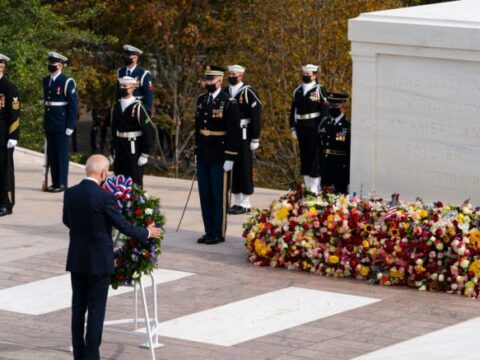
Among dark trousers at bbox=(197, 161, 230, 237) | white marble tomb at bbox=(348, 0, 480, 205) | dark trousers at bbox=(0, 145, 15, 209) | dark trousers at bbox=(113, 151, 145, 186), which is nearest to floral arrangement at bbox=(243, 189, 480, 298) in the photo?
white marble tomb at bbox=(348, 0, 480, 205)

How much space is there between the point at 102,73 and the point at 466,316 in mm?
19921

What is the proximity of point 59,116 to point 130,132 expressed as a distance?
239cm

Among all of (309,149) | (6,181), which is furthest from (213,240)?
(309,149)

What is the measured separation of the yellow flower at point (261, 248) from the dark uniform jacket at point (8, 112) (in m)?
3.86

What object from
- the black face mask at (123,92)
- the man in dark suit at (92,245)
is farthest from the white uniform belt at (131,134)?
the man in dark suit at (92,245)

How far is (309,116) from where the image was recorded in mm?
17359

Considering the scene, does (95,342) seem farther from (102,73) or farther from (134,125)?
(102,73)

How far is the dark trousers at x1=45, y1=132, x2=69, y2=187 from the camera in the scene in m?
17.9

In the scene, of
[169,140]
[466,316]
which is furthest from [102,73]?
[466,316]

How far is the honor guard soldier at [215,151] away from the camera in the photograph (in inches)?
582

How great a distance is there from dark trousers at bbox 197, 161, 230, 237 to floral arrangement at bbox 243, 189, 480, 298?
703 mm

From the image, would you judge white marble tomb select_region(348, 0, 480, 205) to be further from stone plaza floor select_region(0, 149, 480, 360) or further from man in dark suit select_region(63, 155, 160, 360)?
man in dark suit select_region(63, 155, 160, 360)

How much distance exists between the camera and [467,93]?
44.0 ft

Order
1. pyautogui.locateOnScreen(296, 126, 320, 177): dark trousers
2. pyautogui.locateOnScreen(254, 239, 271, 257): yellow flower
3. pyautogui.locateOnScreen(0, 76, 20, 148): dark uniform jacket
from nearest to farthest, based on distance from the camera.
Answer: pyautogui.locateOnScreen(254, 239, 271, 257): yellow flower
pyautogui.locateOnScreen(0, 76, 20, 148): dark uniform jacket
pyautogui.locateOnScreen(296, 126, 320, 177): dark trousers
